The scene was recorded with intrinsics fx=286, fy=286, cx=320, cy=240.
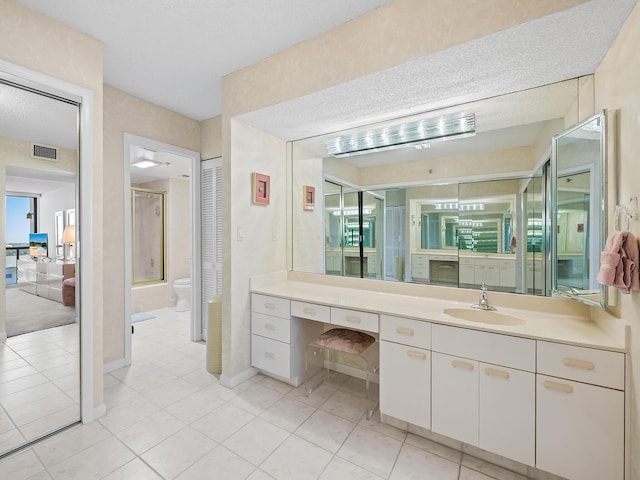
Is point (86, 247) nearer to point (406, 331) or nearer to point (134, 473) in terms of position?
point (134, 473)

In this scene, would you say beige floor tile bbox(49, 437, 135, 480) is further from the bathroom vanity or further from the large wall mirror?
the large wall mirror

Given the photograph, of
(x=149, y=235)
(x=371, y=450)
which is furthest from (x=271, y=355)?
(x=149, y=235)

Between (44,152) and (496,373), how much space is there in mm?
3074

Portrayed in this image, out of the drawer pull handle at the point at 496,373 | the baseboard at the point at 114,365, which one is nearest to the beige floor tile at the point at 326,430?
the drawer pull handle at the point at 496,373

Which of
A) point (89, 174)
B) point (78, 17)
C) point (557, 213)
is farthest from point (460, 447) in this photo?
point (78, 17)

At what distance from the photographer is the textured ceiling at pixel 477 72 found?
51.8 inches

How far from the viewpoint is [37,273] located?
192cm

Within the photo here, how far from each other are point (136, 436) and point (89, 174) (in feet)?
5.75

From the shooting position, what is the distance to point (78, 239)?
1959mm

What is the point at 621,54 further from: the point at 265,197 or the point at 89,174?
the point at 89,174

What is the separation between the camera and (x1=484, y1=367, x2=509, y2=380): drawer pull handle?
150cm

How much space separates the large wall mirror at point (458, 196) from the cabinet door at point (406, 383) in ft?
2.26

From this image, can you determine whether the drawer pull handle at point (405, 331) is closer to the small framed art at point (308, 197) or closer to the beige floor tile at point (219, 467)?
the beige floor tile at point (219, 467)

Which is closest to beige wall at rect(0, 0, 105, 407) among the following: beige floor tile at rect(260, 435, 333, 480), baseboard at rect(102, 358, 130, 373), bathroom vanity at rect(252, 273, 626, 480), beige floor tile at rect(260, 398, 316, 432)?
baseboard at rect(102, 358, 130, 373)
